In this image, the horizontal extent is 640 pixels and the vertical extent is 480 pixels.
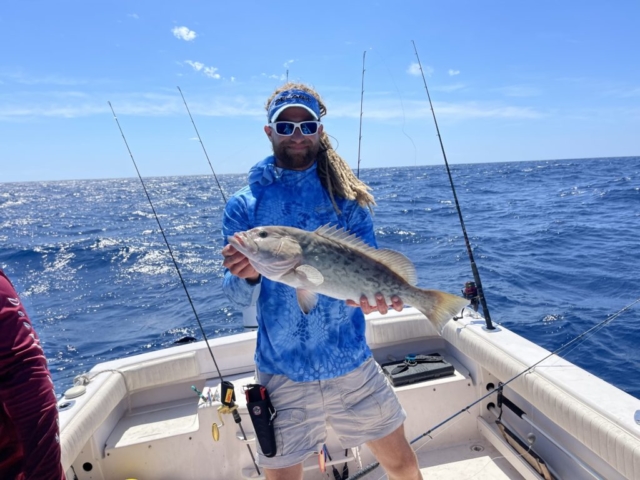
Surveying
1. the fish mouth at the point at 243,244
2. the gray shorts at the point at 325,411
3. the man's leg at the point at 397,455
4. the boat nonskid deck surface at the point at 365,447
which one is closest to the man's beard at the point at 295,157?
the fish mouth at the point at 243,244

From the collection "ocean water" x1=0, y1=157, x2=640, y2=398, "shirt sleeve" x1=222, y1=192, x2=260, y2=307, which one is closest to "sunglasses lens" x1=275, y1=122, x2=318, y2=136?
"shirt sleeve" x1=222, y1=192, x2=260, y2=307

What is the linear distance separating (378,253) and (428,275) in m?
9.48

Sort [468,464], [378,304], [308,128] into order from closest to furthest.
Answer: [378,304] < [308,128] < [468,464]

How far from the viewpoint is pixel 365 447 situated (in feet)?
14.7

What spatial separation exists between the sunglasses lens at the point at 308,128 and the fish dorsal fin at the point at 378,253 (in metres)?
0.64

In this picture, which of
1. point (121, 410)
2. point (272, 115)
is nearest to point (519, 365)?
point (272, 115)

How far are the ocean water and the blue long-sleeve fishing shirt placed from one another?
196 centimetres

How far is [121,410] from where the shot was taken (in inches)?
184

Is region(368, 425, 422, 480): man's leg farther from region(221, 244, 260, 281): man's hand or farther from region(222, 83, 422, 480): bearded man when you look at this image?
region(221, 244, 260, 281): man's hand

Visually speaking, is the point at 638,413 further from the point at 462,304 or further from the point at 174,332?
the point at 174,332

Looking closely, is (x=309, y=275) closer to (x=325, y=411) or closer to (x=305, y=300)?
(x=305, y=300)

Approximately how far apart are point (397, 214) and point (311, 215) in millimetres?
22173

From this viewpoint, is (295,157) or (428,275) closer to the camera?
(295,157)

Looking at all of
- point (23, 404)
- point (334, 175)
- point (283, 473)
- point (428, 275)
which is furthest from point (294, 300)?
point (428, 275)
